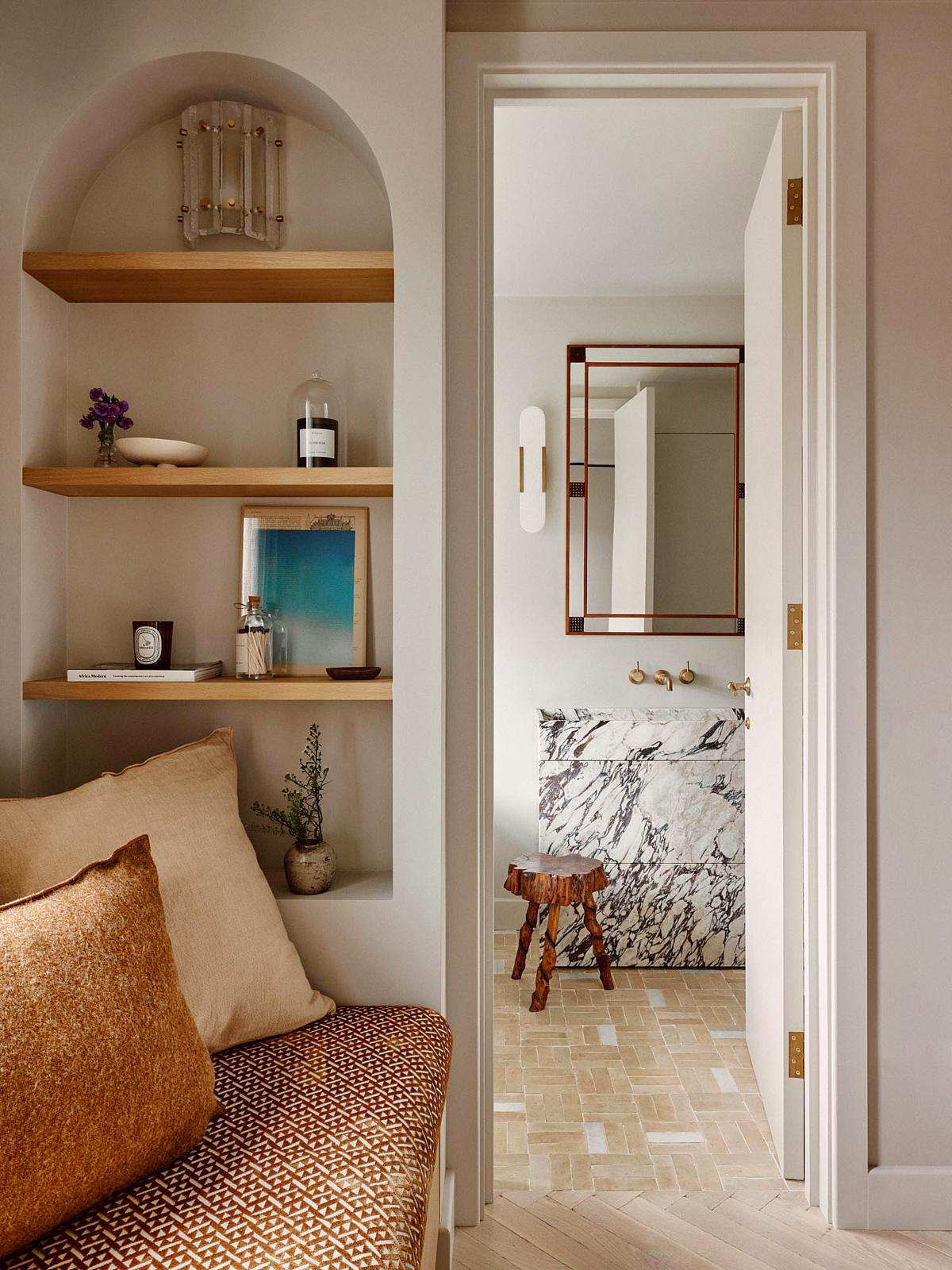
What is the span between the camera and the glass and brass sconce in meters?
1.80

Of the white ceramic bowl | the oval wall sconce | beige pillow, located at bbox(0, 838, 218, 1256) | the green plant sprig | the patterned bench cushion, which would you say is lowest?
the patterned bench cushion

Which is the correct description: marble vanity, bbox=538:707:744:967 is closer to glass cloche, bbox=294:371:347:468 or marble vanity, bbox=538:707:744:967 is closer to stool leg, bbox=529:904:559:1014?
stool leg, bbox=529:904:559:1014

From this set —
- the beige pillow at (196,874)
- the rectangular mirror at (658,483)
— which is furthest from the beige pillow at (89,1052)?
the rectangular mirror at (658,483)

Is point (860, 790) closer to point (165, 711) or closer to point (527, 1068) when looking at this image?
point (527, 1068)

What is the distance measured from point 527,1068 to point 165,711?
1552mm

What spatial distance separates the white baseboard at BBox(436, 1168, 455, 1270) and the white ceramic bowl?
1.59 metres

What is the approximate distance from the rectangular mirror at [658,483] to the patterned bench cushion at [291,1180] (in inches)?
93.9

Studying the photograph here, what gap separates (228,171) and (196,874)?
145cm

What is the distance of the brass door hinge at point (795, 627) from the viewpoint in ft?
6.55

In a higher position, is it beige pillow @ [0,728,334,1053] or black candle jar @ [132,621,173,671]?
black candle jar @ [132,621,173,671]

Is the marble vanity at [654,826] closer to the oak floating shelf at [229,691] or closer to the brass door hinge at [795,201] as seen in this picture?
the oak floating shelf at [229,691]

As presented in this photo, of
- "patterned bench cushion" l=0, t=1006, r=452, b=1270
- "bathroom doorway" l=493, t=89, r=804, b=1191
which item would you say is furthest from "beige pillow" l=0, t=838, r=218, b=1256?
"bathroom doorway" l=493, t=89, r=804, b=1191

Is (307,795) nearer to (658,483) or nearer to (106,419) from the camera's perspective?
(106,419)

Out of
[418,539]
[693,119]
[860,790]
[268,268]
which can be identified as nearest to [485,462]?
[418,539]
